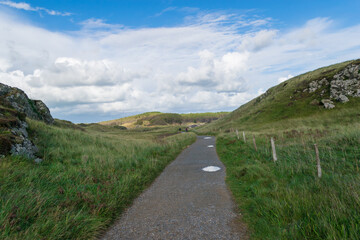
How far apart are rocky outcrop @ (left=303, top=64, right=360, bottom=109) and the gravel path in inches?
2335

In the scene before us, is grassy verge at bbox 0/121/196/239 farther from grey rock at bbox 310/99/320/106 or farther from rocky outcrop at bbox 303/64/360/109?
grey rock at bbox 310/99/320/106

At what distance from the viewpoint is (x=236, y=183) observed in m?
8.74

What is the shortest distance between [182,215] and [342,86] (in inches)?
2724

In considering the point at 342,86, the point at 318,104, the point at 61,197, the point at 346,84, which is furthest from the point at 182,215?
the point at 346,84

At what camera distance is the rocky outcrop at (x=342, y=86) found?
52250mm

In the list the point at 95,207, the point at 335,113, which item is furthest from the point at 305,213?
the point at 335,113

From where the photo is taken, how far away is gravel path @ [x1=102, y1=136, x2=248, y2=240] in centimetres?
488

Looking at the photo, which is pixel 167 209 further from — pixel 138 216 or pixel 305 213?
pixel 305 213

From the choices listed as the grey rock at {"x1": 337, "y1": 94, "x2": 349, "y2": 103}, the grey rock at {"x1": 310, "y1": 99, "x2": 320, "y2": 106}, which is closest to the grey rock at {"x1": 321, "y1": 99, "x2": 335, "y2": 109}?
the grey rock at {"x1": 310, "y1": 99, "x2": 320, "y2": 106}

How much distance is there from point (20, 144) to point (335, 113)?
6065 cm

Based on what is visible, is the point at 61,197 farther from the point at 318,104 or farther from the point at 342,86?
the point at 342,86

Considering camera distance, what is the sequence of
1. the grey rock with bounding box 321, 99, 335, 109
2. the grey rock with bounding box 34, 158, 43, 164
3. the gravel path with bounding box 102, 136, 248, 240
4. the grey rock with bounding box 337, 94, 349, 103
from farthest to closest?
the grey rock with bounding box 321, 99, 335, 109 < the grey rock with bounding box 337, 94, 349, 103 < the grey rock with bounding box 34, 158, 43, 164 < the gravel path with bounding box 102, 136, 248, 240

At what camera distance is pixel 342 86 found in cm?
5522

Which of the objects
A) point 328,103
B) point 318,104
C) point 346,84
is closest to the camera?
point 328,103
